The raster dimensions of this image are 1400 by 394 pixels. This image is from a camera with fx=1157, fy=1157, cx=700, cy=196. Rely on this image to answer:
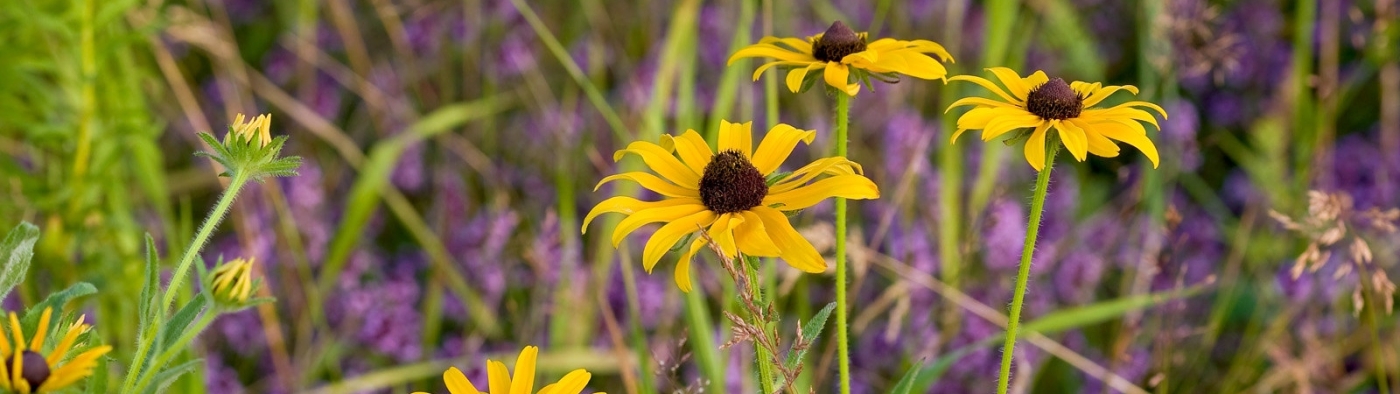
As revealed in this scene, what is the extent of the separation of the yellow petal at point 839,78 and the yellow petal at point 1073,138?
8.1 inches

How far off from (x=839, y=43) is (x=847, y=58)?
43mm

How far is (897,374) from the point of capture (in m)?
2.70

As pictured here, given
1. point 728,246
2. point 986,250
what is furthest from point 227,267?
point 986,250

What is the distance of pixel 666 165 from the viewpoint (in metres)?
1.25

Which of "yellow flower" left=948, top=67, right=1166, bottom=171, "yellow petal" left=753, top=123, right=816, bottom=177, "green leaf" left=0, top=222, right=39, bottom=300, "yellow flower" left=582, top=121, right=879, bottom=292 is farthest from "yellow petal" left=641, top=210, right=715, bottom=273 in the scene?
"green leaf" left=0, top=222, right=39, bottom=300

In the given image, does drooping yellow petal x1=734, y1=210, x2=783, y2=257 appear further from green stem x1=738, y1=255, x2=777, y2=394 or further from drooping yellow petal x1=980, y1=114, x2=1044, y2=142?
drooping yellow petal x1=980, y1=114, x2=1044, y2=142

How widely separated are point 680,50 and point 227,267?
1.85 metres

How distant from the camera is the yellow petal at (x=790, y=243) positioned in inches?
41.2

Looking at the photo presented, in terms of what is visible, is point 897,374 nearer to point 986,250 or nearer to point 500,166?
point 986,250

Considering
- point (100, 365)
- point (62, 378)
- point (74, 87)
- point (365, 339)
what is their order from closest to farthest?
point (62, 378), point (100, 365), point (74, 87), point (365, 339)

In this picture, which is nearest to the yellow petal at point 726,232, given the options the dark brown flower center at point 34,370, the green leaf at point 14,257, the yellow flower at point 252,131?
the yellow flower at point 252,131

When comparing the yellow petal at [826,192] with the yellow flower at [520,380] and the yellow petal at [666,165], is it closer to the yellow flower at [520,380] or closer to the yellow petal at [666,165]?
the yellow petal at [666,165]

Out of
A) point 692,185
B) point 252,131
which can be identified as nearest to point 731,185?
point 692,185

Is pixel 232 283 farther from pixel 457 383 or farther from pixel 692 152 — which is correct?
pixel 692 152
